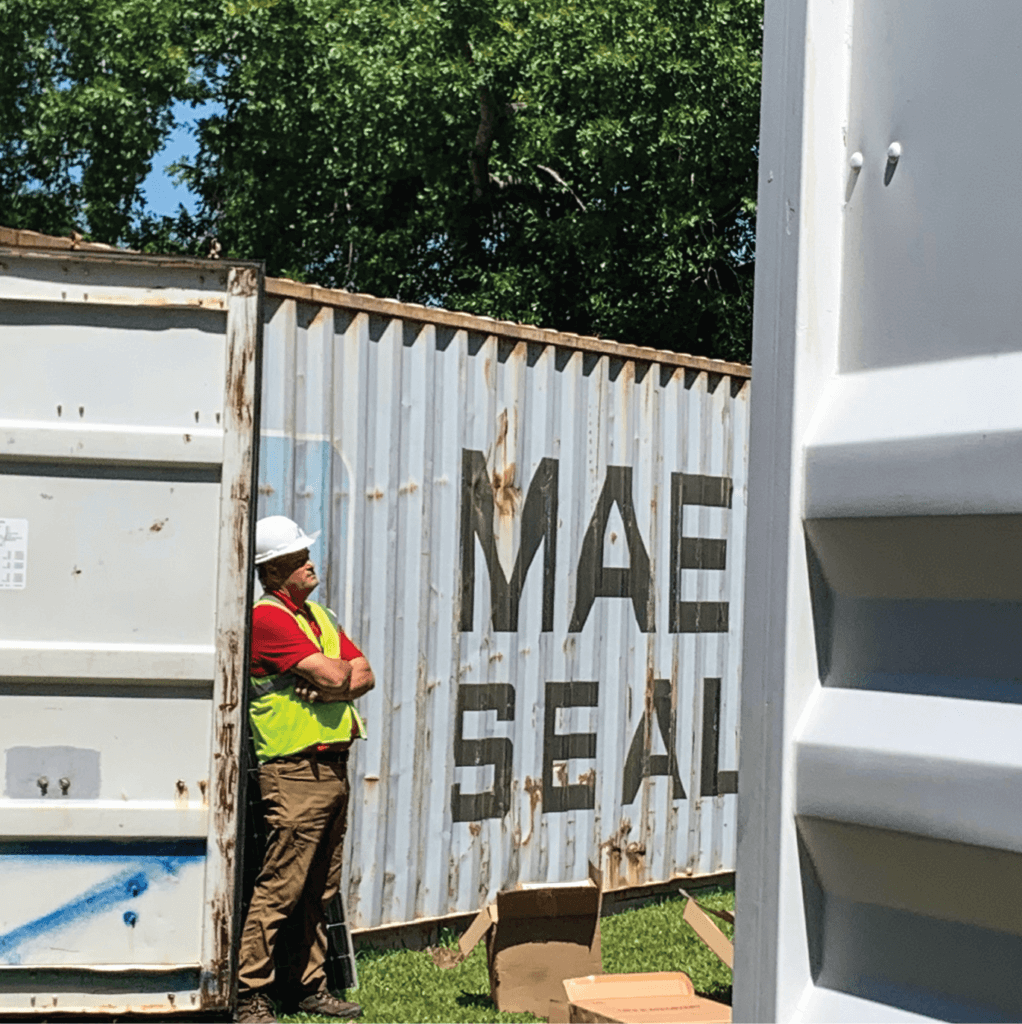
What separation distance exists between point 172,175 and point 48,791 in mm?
22283

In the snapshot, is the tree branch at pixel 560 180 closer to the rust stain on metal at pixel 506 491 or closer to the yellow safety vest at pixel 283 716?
the rust stain on metal at pixel 506 491

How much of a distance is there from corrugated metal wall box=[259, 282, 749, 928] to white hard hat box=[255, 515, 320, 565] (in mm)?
491

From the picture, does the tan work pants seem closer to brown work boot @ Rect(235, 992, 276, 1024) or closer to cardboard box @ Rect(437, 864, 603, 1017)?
brown work boot @ Rect(235, 992, 276, 1024)

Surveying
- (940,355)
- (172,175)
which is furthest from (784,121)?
(172,175)

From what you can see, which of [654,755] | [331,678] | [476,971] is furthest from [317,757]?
[654,755]

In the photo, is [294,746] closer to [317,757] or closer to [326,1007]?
[317,757]

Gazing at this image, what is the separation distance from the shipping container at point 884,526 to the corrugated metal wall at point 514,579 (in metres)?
4.27

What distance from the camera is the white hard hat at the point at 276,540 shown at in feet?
17.7

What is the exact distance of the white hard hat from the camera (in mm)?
5383

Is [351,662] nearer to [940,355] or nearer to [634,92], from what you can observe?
[940,355]

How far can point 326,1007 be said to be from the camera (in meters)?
5.37

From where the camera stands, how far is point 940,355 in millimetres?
1668

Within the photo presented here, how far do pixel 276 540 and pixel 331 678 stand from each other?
55cm

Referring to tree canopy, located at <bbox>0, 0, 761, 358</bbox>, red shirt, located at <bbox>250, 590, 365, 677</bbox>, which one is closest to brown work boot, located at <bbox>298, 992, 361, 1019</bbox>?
red shirt, located at <bbox>250, 590, 365, 677</bbox>
